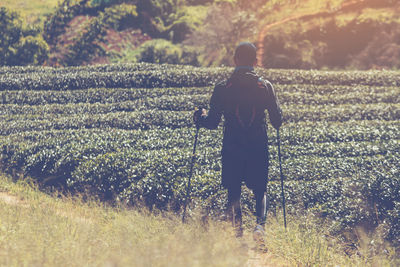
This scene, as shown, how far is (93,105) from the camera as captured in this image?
1866 centimetres

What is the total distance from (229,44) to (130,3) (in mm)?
9012

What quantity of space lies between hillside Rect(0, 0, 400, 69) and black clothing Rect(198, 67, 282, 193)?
21.4m

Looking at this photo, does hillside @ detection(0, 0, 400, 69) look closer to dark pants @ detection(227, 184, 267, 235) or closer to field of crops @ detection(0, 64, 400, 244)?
field of crops @ detection(0, 64, 400, 244)

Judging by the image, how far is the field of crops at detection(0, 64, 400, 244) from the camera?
10484 millimetres

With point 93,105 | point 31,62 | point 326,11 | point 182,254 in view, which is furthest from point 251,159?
point 326,11

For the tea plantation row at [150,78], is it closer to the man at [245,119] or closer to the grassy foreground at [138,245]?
the grassy foreground at [138,245]

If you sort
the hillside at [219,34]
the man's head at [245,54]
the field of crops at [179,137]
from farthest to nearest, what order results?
the hillside at [219,34]
the field of crops at [179,137]
the man's head at [245,54]

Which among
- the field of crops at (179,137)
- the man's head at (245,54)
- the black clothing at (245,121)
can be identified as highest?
the man's head at (245,54)

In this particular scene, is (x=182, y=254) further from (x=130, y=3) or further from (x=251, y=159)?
(x=130, y=3)

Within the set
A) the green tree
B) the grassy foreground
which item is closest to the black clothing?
the grassy foreground

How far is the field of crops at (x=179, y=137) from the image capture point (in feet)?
34.4

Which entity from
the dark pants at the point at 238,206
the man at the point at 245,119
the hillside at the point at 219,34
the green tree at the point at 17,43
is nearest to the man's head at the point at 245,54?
the man at the point at 245,119

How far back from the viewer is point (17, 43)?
25328 mm

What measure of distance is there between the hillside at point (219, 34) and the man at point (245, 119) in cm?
2141
